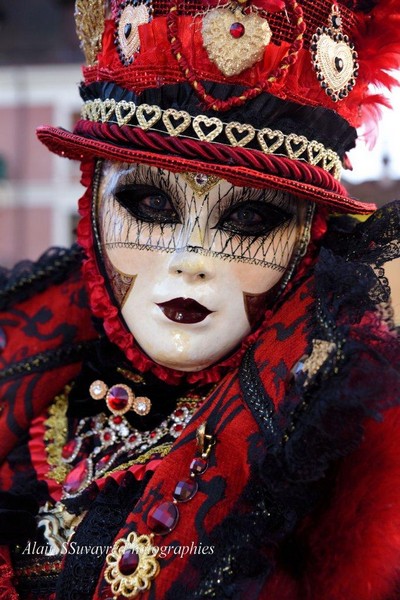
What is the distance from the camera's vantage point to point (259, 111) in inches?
53.7

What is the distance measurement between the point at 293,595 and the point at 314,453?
Answer: 22cm

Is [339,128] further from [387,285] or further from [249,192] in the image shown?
[387,285]

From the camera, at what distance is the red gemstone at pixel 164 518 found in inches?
48.3

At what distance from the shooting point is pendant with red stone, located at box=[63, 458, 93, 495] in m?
1.54

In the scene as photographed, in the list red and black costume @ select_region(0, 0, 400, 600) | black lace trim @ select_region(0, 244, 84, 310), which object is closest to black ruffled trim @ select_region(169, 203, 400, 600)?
red and black costume @ select_region(0, 0, 400, 600)

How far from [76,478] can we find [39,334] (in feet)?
1.31

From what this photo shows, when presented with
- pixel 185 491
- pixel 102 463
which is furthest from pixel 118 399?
pixel 185 491

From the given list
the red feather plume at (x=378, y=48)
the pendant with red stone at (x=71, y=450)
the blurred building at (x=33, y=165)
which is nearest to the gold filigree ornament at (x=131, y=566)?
the pendant with red stone at (x=71, y=450)

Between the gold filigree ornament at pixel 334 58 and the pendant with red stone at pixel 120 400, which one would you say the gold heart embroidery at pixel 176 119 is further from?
the pendant with red stone at pixel 120 400

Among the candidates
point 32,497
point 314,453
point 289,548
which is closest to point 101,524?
point 32,497

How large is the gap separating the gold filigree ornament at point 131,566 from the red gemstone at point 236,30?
32.4 inches

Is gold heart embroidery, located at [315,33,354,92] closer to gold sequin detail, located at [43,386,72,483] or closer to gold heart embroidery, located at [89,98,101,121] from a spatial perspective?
gold heart embroidery, located at [89,98,101,121]

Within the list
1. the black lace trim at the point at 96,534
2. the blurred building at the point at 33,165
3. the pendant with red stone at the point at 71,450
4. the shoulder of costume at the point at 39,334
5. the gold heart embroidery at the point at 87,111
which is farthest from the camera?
the blurred building at the point at 33,165

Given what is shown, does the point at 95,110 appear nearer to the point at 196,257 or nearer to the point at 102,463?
the point at 196,257
